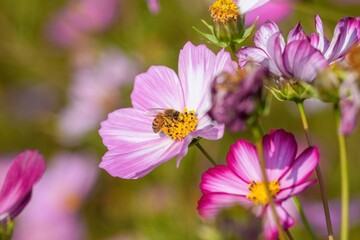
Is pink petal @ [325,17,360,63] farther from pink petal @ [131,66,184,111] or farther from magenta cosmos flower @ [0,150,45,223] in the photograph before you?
magenta cosmos flower @ [0,150,45,223]

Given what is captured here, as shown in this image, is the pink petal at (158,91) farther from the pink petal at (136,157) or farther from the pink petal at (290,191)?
the pink petal at (290,191)

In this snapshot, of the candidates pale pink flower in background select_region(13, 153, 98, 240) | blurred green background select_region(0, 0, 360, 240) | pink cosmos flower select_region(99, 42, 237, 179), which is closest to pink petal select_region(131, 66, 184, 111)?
pink cosmos flower select_region(99, 42, 237, 179)

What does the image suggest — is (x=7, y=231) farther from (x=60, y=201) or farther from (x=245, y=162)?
(x=60, y=201)

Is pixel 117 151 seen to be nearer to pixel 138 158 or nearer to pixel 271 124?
pixel 138 158

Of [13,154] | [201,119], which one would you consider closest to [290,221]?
[201,119]

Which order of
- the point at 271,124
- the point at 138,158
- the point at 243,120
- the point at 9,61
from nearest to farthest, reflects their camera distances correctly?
the point at 243,120
the point at 138,158
the point at 271,124
the point at 9,61

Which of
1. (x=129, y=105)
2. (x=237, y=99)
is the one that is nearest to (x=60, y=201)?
(x=129, y=105)
